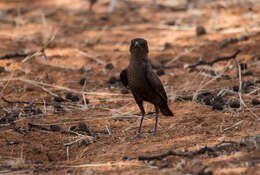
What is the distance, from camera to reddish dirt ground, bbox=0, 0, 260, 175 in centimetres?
400

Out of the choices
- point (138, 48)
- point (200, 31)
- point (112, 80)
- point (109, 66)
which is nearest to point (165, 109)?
point (138, 48)

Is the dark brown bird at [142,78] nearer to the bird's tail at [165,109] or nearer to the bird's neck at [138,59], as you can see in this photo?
the bird's neck at [138,59]

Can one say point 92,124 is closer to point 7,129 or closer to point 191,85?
point 7,129

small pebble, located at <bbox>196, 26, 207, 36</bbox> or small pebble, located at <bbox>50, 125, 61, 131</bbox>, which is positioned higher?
small pebble, located at <bbox>196, 26, 207, 36</bbox>

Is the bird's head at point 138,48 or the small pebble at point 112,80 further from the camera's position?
the small pebble at point 112,80

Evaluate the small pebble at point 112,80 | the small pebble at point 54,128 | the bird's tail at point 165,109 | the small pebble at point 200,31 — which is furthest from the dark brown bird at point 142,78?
the small pebble at point 200,31

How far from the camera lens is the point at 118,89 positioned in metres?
7.12

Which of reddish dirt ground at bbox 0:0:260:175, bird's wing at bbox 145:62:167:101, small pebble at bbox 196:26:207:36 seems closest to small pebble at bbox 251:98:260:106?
reddish dirt ground at bbox 0:0:260:175

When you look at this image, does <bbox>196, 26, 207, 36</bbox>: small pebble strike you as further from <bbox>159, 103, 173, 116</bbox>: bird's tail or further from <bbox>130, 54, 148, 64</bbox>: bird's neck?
<bbox>130, 54, 148, 64</bbox>: bird's neck

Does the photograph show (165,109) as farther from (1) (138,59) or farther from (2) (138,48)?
(2) (138,48)

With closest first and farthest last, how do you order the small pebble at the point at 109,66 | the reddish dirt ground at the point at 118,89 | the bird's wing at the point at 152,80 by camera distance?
the reddish dirt ground at the point at 118,89 < the bird's wing at the point at 152,80 < the small pebble at the point at 109,66

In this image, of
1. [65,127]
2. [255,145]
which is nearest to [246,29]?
[65,127]

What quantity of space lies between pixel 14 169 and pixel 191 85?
12.1 feet

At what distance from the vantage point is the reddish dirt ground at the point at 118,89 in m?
4.00
